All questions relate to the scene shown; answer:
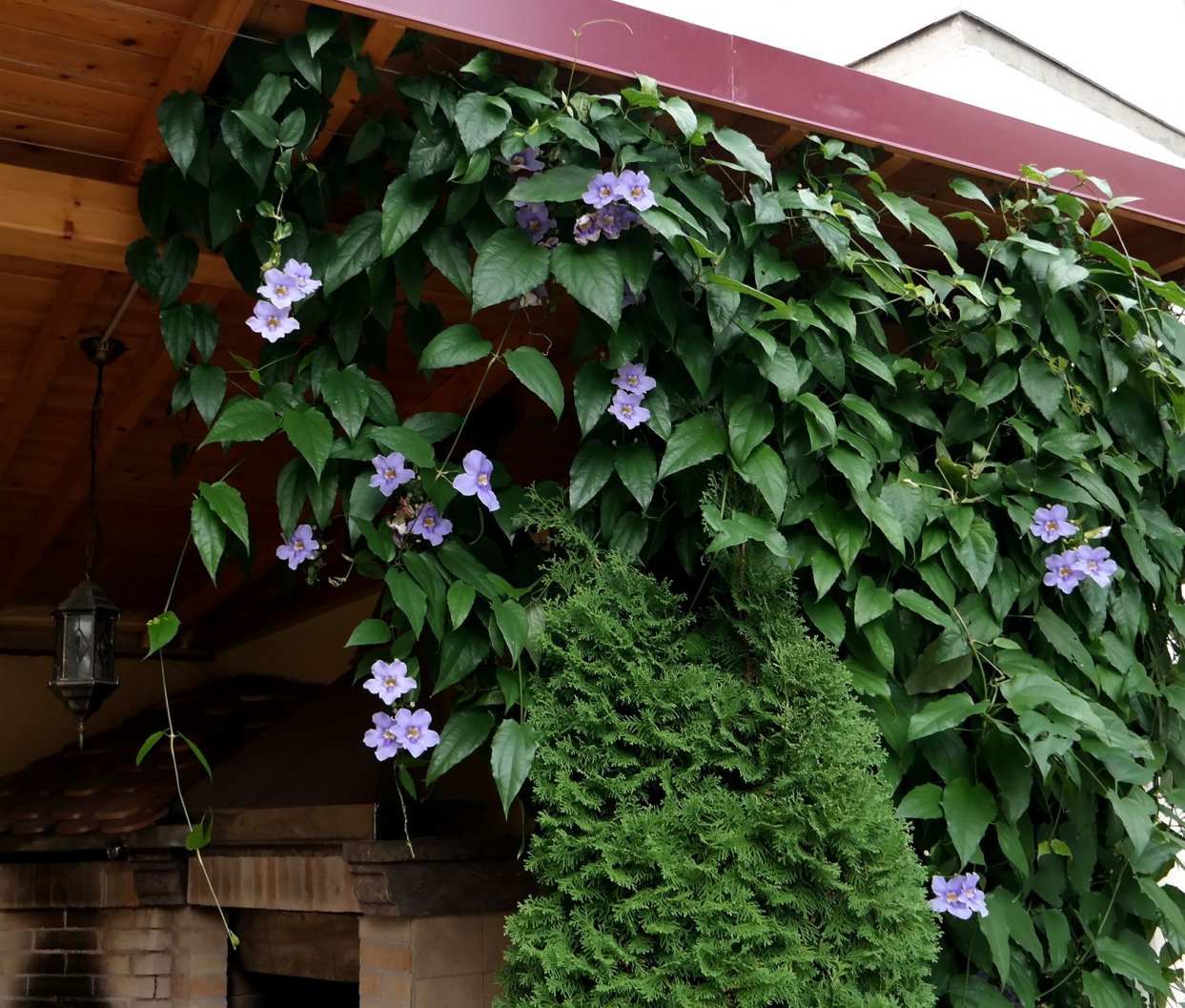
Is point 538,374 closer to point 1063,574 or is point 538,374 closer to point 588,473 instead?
point 588,473

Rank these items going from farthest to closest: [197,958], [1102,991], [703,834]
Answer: [197,958] < [1102,991] < [703,834]

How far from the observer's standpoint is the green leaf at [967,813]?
6.68 feet

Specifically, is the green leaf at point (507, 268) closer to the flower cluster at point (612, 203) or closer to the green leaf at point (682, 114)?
the flower cluster at point (612, 203)

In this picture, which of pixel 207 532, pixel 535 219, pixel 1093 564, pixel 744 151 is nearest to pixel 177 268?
pixel 207 532

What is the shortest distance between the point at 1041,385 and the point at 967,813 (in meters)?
0.81

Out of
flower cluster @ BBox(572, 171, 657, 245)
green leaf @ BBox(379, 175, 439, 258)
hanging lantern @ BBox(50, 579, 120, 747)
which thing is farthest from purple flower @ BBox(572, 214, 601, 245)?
hanging lantern @ BBox(50, 579, 120, 747)

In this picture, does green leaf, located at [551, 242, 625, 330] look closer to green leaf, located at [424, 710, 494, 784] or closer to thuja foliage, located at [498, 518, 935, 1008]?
thuja foliage, located at [498, 518, 935, 1008]

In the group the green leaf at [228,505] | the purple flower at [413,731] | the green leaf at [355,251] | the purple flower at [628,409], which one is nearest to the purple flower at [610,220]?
the purple flower at [628,409]

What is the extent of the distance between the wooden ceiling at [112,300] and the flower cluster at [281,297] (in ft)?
0.92

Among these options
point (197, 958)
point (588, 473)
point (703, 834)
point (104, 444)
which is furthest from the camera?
point (197, 958)

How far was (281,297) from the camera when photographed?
1.93m

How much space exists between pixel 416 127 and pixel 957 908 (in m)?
1.54

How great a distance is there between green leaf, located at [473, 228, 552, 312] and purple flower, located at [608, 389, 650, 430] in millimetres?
222

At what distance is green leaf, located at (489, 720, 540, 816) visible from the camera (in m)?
1.88
